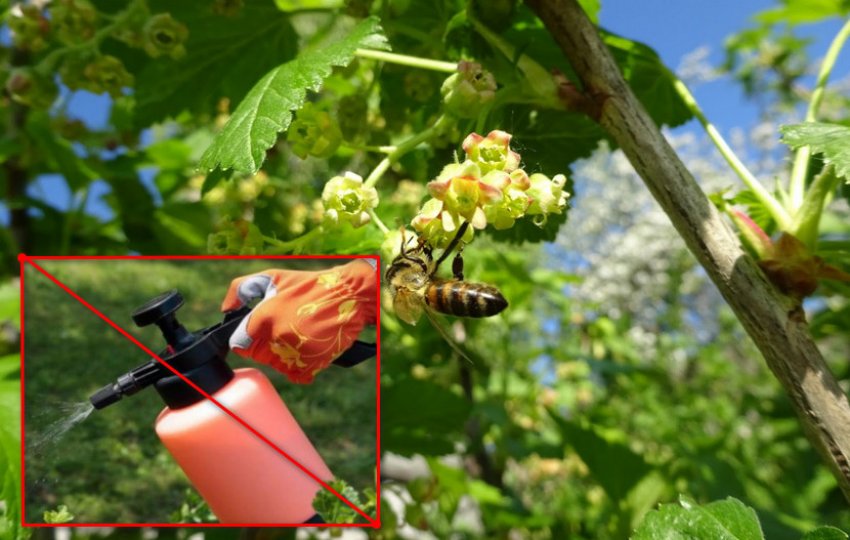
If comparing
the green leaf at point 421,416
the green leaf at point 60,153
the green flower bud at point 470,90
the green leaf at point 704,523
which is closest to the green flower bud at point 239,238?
the green flower bud at point 470,90

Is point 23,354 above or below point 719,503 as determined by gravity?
below

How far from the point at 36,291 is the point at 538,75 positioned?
0.74 m

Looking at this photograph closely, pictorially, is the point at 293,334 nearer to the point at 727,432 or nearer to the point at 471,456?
the point at 471,456

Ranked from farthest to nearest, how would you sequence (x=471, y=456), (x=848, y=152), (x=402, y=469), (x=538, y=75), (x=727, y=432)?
(x=727, y=432), (x=402, y=469), (x=471, y=456), (x=538, y=75), (x=848, y=152)

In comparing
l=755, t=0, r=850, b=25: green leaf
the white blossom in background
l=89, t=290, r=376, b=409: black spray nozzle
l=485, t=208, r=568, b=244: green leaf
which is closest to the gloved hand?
l=89, t=290, r=376, b=409: black spray nozzle

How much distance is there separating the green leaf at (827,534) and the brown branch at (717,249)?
46mm

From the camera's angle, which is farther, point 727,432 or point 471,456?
point 727,432

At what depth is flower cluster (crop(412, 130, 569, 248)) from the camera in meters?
0.75

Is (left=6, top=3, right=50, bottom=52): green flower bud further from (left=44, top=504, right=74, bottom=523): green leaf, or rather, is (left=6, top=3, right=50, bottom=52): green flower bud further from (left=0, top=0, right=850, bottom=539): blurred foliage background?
(left=44, top=504, right=74, bottom=523): green leaf

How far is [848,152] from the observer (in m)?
0.82

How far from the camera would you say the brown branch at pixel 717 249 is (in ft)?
2.55

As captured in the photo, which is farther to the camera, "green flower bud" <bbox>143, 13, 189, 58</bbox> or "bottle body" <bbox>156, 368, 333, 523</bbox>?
"green flower bud" <bbox>143, 13, 189, 58</bbox>

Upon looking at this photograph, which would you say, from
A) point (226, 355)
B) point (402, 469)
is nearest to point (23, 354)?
point (226, 355)

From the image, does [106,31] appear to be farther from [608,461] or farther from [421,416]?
[608,461]
